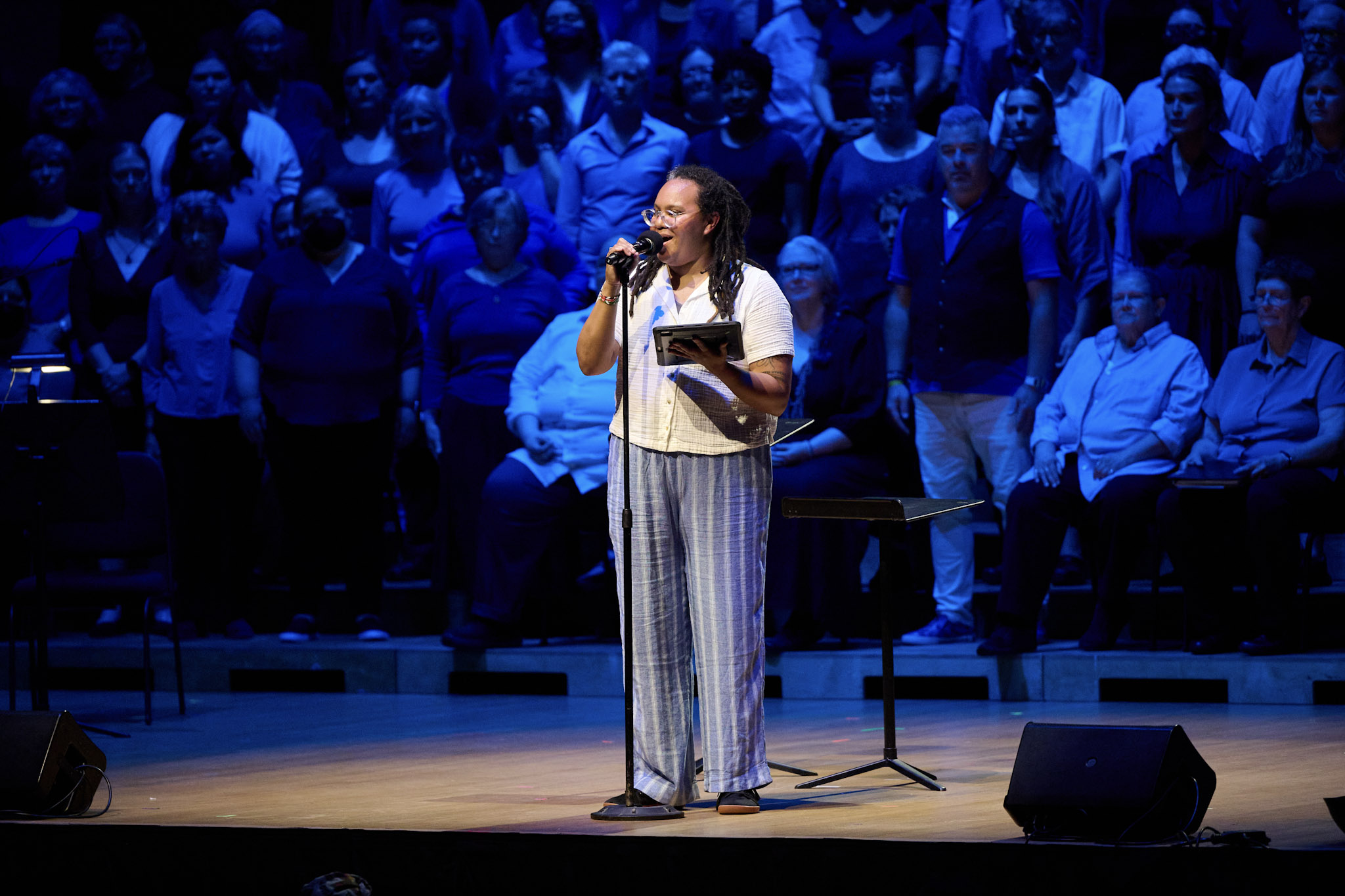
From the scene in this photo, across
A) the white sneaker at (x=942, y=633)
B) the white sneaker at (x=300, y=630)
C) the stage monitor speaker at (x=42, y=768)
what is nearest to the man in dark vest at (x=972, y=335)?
the white sneaker at (x=942, y=633)

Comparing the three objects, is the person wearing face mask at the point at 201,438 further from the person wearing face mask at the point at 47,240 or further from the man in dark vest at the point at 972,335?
the man in dark vest at the point at 972,335

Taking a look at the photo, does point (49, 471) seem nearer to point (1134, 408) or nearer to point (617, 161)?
point (617, 161)

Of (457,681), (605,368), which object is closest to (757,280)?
(605,368)

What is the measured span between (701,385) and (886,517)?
727 mm

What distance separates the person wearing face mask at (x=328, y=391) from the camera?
660cm

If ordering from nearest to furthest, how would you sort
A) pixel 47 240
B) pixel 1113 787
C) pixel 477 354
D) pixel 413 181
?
pixel 1113 787 < pixel 477 354 < pixel 413 181 < pixel 47 240

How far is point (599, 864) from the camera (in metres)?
3.24

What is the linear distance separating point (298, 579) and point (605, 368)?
326cm

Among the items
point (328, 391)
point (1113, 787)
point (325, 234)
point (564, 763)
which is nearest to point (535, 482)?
point (328, 391)

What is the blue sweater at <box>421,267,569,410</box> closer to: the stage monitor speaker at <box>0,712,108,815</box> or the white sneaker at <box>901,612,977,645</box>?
the white sneaker at <box>901,612,977,645</box>

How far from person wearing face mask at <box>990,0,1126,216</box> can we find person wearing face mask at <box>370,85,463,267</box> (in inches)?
89.6

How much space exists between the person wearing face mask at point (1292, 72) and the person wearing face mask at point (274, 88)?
154 inches

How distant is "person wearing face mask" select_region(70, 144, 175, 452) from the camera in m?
7.13

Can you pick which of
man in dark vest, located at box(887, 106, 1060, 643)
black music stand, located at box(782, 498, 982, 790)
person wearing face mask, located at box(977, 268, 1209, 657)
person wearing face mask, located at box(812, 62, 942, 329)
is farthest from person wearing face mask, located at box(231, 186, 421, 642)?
black music stand, located at box(782, 498, 982, 790)
